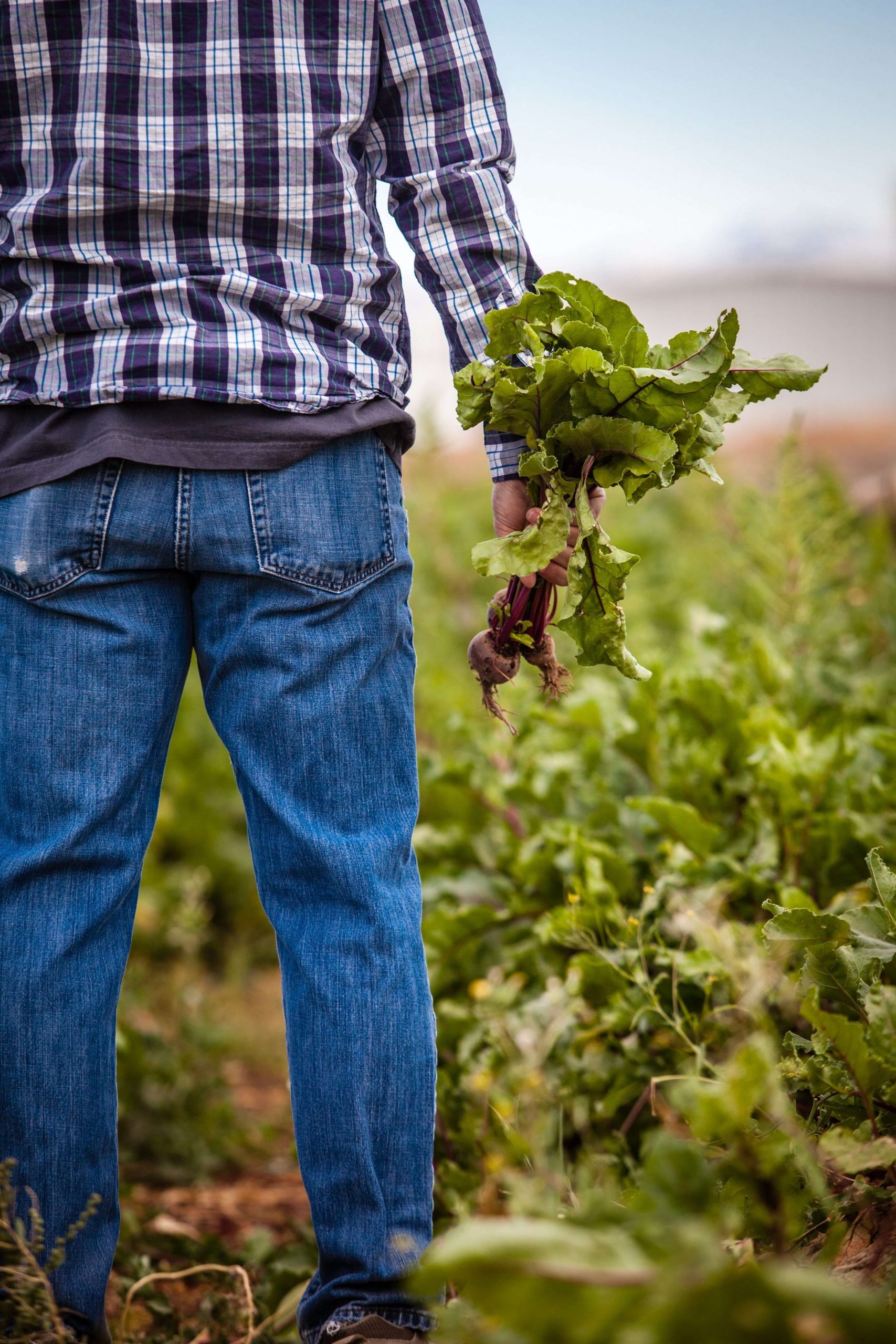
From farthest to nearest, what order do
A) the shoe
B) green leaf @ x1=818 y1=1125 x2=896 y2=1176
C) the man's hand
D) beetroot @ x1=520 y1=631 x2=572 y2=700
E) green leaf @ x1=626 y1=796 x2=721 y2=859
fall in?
green leaf @ x1=626 y1=796 x2=721 y2=859, beetroot @ x1=520 y1=631 x2=572 y2=700, the man's hand, the shoe, green leaf @ x1=818 y1=1125 x2=896 y2=1176

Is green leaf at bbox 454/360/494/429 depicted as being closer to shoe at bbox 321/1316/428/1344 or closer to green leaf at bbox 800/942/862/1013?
green leaf at bbox 800/942/862/1013

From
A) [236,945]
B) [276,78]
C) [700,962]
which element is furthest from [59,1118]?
[236,945]

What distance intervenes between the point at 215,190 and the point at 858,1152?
4.08 ft

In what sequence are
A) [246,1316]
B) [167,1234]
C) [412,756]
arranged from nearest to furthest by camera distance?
[412,756]
[246,1316]
[167,1234]

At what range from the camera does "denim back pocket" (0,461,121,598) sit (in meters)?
1.33

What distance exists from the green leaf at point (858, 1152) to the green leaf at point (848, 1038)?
116 millimetres

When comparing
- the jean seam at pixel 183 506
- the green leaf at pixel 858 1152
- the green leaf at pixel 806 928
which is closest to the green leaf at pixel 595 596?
the green leaf at pixel 806 928

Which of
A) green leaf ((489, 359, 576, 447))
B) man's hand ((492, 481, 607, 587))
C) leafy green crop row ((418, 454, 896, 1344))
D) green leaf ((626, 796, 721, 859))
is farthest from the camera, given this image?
green leaf ((626, 796, 721, 859))

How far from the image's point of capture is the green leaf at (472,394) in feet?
4.65

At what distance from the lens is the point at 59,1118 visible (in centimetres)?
135

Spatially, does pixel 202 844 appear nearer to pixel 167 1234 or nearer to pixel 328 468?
pixel 167 1234

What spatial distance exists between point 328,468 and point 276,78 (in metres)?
0.47

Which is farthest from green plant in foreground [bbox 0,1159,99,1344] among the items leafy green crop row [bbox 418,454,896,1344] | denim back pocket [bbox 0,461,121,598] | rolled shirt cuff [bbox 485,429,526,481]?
rolled shirt cuff [bbox 485,429,526,481]

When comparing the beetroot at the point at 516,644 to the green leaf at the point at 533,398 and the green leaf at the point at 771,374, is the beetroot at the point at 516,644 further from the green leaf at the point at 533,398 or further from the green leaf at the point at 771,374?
the green leaf at the point at 771,374
